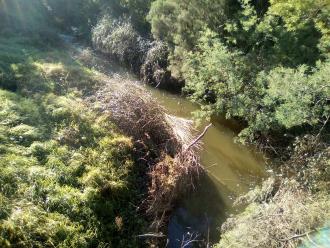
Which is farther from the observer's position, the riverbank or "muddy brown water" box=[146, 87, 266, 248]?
"muddy brown water" box=[146, 87, 266, 248]

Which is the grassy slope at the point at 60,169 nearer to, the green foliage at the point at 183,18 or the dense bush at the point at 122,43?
the green foliage at the point at 183,18

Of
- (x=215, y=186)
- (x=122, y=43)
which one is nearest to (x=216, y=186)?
(x=215, y=186)

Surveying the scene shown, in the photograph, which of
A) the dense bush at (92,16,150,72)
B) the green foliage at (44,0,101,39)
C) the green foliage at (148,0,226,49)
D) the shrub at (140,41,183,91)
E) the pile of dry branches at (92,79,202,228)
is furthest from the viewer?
the green foliage at (44,0,101,39)

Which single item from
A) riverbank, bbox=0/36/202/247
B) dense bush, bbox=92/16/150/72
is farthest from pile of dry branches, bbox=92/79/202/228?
dense bush, bbox=92/16/150/72

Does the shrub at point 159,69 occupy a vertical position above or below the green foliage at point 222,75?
below

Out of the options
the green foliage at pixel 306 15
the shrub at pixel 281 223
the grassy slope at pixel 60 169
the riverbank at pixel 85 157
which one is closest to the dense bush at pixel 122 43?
the riverbank at pixel 85 157

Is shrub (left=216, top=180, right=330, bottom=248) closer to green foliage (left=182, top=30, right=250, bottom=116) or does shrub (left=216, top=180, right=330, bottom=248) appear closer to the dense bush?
green foliage (left=182, top=30, right=250, bottom=116)

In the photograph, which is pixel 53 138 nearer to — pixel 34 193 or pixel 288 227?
pixel 34 193
